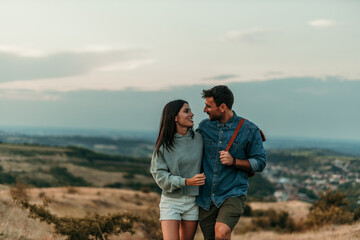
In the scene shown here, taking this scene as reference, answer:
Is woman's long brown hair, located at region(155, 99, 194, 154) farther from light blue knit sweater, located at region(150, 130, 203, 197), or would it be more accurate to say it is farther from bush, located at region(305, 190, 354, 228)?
bush, located at region(305, 190, 354, 228)

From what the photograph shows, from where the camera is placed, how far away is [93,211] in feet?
72.4

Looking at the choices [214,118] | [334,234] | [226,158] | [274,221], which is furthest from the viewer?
[274,221]

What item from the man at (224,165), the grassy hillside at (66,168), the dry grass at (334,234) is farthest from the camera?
the grassy hillside at (66,168)

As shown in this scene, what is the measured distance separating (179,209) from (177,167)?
1.64ft

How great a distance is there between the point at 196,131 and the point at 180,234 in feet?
4.27

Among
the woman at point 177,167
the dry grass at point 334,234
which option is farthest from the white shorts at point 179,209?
the dry grass at point 334,234

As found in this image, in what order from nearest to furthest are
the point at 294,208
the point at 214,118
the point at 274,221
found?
the point at 214,118 < the point at 274,221 < the point at 294,208

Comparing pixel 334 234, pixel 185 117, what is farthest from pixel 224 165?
pixel 334 234

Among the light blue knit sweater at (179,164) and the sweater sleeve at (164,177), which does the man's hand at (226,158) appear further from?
the sweater sleeve at (164,177)

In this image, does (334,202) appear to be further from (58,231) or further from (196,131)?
(196,131)

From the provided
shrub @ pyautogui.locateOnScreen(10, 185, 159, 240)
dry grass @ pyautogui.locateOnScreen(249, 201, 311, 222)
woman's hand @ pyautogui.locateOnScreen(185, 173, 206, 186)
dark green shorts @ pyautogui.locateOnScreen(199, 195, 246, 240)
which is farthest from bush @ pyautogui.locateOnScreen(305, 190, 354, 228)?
woman's hand @ pyautogui.locateOnScreen(185, 173, 206, 186)

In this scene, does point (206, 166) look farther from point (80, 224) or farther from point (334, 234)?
point (334, 234)

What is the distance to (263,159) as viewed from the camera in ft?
15.6

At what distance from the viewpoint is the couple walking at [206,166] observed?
15.1ft
